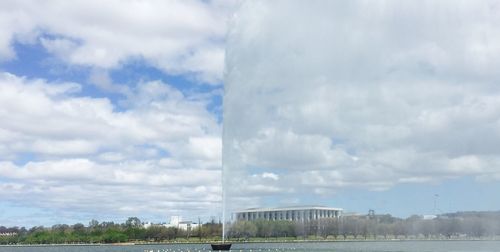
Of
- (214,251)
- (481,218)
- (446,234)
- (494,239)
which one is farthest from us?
(446,234)

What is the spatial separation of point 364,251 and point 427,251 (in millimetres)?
9903

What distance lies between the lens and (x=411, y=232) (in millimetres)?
199625

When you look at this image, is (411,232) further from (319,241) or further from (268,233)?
(268,233)

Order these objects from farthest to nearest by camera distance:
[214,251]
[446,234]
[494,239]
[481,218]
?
1. [446,234]
2. [494,239]
3. [481,218]
4. [214,251]

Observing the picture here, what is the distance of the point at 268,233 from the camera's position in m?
193

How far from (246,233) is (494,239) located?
6498 cm

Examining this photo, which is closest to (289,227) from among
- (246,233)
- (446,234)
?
(246,233)

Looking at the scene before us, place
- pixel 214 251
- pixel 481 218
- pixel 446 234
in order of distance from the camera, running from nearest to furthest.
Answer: pixel 214 251
pixel 481 218
pixel 446 234

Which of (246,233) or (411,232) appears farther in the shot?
(411,232)

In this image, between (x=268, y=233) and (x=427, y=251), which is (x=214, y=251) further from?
(x=268, y=233)

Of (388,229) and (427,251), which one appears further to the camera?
(388,229)

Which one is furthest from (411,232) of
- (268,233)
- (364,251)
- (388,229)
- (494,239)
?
(364,251)

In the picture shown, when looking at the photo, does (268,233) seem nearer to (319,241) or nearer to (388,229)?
(319,241)

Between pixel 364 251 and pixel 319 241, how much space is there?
283 ft
